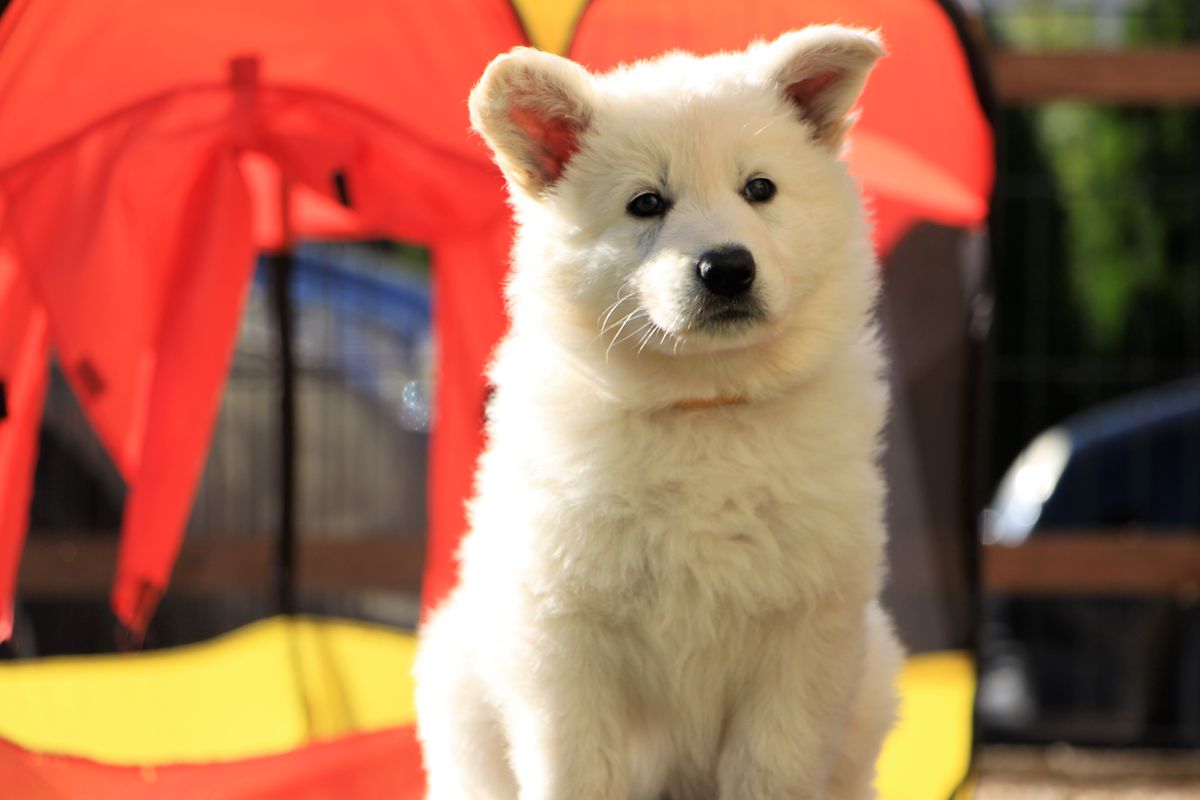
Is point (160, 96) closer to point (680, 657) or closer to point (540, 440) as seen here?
point (540, 440)

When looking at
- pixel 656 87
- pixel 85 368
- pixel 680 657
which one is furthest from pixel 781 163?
pixel 85 368

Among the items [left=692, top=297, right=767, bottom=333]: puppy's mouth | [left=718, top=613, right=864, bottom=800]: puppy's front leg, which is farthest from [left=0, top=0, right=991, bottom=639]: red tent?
[left=718, top=613, right=864, bottom=800]: puppy's front leg

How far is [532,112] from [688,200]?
1.16 ft

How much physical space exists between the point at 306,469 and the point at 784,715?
3806mm

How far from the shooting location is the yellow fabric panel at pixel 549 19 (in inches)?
146

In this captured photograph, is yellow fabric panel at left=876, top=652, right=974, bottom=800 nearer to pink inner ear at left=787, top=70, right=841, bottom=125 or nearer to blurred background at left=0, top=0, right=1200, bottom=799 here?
blurred background at left=0, top=0, right=1200, bottom=799

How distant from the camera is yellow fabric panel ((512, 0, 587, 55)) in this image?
3.70m

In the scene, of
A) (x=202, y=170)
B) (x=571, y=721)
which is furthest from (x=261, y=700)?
(x=571, y=721)

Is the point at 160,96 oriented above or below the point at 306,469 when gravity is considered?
above

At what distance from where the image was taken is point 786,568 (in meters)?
2.51

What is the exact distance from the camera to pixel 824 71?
2.70 m

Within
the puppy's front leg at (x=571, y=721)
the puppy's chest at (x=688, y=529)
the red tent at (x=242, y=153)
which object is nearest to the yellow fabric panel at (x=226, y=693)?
the red tent at (x=242, y=153)

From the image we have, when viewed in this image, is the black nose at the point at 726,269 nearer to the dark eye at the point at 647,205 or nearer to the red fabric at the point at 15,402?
the dark eye at the point at 647,205

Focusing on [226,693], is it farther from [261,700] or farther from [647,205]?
[647,205]
